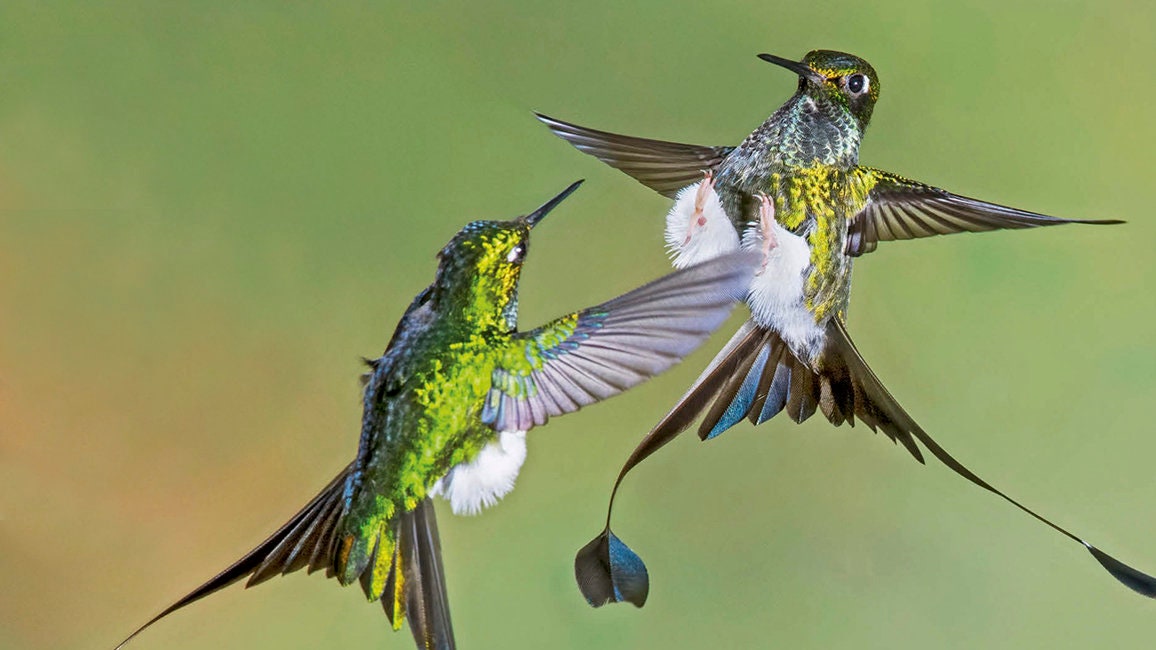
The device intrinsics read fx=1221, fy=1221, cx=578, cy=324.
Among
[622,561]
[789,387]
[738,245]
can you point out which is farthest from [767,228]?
[622,561]

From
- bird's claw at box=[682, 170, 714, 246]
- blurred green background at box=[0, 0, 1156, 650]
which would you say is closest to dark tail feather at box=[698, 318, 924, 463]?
bird's claw at box=[682, 170, 714, 246]

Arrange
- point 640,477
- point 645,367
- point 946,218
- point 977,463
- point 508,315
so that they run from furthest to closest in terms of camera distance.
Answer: point 977,463 → point 640,477 → point 946,218 → point 508,315 → point 645,367

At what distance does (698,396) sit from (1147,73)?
1212 mm

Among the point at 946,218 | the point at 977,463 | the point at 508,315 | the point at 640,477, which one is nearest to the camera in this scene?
the point at 508,315

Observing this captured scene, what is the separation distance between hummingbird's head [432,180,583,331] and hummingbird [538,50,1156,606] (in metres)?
0.13

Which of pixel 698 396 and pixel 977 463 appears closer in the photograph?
pixel 698 396

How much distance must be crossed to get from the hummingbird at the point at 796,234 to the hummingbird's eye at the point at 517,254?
0.47 feet

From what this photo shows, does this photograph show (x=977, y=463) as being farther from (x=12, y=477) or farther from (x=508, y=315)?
(x=12, y=477)

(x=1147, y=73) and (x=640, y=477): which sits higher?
(x=1147, y=73)

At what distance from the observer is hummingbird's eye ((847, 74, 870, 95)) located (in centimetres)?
84

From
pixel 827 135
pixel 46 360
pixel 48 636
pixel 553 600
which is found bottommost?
pixel 553 600

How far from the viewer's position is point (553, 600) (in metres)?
1.55

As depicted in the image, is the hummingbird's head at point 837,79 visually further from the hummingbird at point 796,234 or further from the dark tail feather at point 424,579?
the dark tail feather at point 424,579

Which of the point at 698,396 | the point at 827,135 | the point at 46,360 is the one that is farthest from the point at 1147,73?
the point at 46,360
